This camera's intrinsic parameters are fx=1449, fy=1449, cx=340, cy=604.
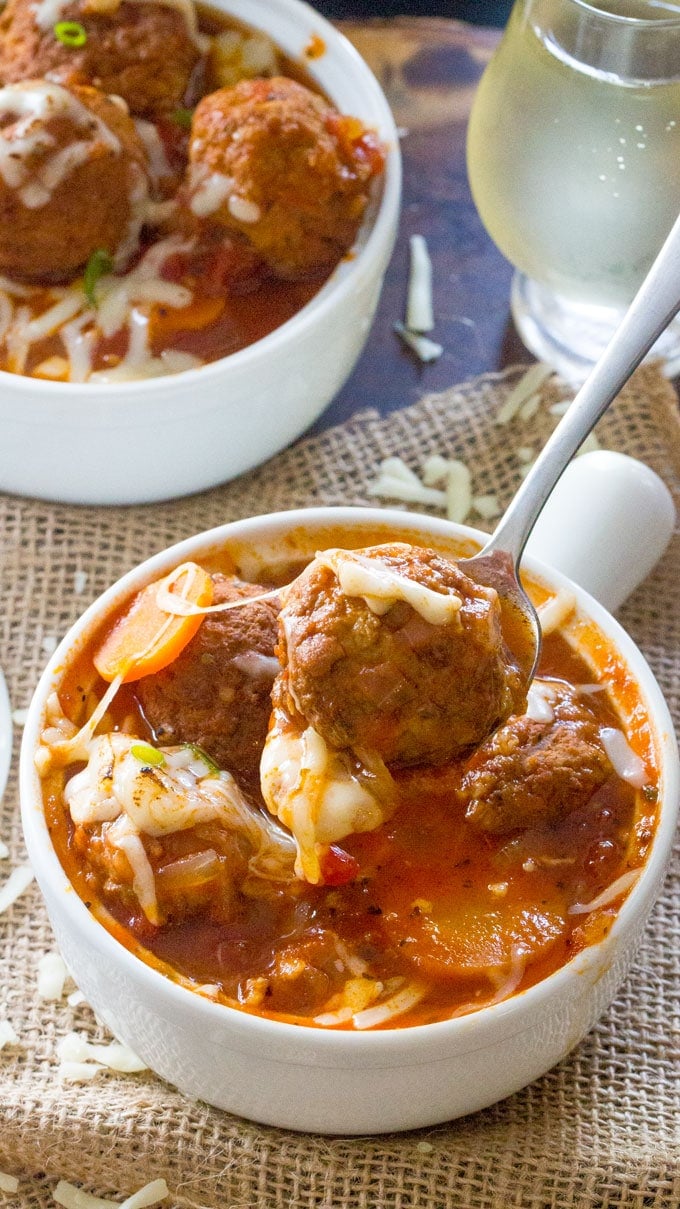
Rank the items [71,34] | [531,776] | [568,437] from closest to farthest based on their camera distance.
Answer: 1. [531,776]
2. [568,437]
3. [71,34]

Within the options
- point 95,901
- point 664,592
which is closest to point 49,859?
point 95,901

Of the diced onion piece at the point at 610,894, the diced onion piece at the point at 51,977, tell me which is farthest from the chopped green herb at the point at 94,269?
the diced onion piece at the point at 610,894

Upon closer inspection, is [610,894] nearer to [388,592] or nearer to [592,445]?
[388,592]

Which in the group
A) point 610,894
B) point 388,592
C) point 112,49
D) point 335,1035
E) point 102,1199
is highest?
point 388,592

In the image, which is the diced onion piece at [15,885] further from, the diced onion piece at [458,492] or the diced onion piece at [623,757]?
the diced onion piece at [458,492]

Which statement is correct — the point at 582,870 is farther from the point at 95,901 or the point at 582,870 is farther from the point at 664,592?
the point at 664,592

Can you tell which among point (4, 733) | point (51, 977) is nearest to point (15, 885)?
point (51, 977)

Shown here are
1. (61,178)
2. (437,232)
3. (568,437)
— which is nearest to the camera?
(568,437)
